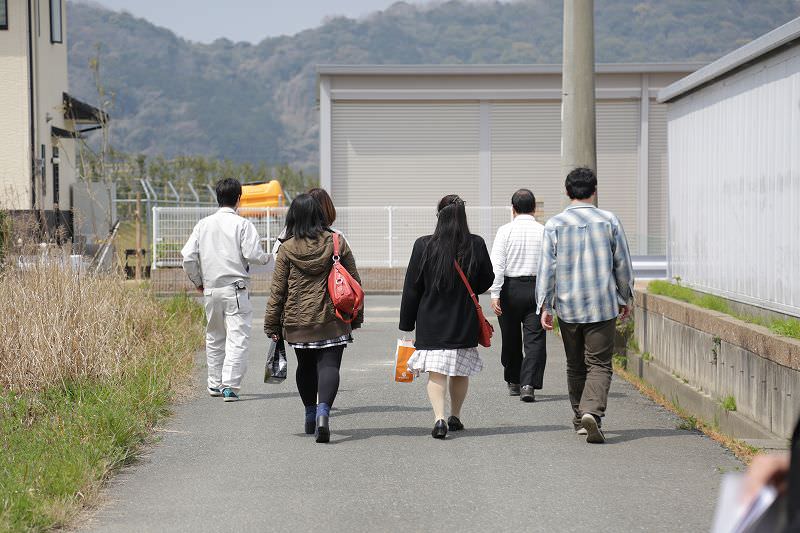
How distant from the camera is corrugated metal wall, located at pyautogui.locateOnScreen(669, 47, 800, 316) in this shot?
25.5 feet

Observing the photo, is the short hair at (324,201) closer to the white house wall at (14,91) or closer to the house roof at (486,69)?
the white house wall at (14,91)

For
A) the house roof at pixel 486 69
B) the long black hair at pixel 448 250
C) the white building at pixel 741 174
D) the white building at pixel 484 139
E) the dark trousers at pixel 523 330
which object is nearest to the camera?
the white building at pixel 741 174

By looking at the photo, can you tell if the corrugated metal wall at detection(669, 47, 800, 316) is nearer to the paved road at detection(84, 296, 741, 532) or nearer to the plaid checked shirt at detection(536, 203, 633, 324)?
Result: the plaid checked shirt at detection(536, 203, 633, 324)

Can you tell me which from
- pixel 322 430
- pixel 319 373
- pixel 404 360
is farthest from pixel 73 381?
pixel 404 360

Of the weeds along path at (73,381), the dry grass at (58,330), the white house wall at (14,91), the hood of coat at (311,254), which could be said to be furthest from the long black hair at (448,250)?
the white house wall at (14,91)

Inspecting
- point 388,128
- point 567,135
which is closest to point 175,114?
point 388,128

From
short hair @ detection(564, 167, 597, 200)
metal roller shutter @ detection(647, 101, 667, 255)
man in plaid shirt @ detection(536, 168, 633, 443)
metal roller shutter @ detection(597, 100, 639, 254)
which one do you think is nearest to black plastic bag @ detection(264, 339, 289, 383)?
man in plaid shirt @ detection(536, 168, 633, 443)

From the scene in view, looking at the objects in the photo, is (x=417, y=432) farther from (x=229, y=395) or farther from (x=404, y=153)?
(x=404, y=153)

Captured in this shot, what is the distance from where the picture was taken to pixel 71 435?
7117 mm

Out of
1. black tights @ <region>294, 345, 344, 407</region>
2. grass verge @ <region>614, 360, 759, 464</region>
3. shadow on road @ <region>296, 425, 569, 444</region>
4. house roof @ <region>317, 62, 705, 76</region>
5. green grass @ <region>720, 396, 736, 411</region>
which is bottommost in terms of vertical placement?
shadow on road @ <region>296, 425, 569, 444</region>

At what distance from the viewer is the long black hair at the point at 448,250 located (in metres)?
7.87

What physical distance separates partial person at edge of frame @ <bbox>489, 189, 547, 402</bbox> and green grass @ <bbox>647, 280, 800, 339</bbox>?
55.7 inches

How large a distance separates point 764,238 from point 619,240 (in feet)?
4.50

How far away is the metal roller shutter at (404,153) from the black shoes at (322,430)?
25196 mm
